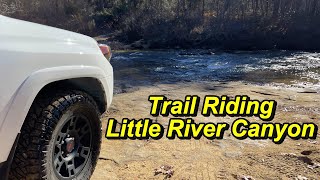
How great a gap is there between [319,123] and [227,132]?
1418mm

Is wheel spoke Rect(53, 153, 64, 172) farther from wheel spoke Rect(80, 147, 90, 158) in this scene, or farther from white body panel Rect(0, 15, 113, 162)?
white body panel Rect(0, 15, 113, 162)

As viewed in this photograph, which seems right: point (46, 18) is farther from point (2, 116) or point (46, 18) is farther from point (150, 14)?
point (2, 116)

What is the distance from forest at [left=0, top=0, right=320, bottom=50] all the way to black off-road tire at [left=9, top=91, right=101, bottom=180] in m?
18.6

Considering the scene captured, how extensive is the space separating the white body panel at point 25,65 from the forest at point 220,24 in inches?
741

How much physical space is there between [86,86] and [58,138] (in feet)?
2.23

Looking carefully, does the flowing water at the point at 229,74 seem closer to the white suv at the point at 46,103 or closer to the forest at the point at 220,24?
the white suv at the point at 46,103

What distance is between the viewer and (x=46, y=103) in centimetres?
252

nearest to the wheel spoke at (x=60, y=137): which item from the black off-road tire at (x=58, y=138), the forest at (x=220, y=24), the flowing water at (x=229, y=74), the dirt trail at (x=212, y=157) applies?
the black off-road tire at (x=58, y=138)

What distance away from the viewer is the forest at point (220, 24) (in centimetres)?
2108

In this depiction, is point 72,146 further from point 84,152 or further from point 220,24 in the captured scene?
point 220,24

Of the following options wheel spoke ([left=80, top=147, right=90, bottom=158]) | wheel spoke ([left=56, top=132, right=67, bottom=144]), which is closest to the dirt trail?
wheel spoke ([left=80, top=147, right=90, bottom=158])

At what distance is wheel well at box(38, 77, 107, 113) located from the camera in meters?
2.77

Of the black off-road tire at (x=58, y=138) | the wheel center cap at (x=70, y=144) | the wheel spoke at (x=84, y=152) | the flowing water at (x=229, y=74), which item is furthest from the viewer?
the flowing water at (x=229, y=74)

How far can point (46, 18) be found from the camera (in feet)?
108
